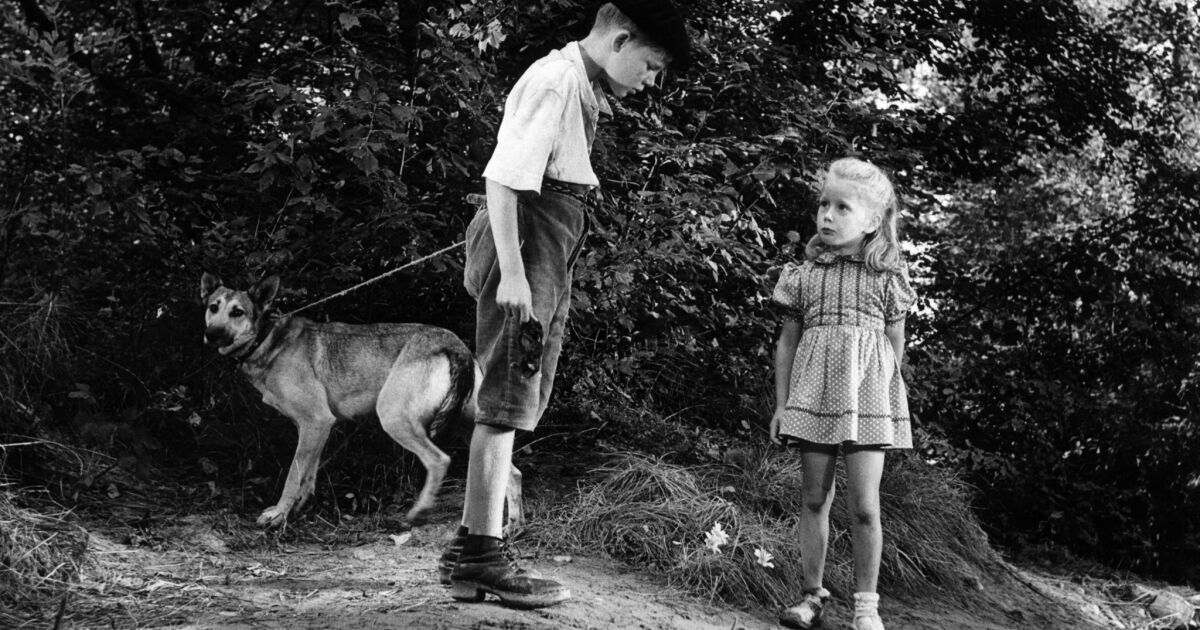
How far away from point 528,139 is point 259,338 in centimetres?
247

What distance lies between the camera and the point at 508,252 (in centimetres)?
357

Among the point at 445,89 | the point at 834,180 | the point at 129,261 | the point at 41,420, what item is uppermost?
the point at 445,89

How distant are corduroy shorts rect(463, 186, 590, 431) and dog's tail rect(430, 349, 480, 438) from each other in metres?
1.72

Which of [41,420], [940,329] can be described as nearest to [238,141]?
A: [41,420]

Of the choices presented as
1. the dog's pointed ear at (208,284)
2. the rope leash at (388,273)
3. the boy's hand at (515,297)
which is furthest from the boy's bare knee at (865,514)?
the dog's pointed ear at (208,284)

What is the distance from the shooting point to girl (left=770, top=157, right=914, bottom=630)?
171 inches

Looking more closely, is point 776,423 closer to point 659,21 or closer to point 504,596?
point 504,596

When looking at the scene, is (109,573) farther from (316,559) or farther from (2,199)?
(2,199)

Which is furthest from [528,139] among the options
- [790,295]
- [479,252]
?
[790,295]

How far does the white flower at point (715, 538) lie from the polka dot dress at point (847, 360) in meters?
0.77

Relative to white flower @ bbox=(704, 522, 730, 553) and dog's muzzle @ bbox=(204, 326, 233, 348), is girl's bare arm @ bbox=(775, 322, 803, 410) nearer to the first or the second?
white flower @ bbox=(704, 522, 730, 553)

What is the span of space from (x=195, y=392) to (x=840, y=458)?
380 cm

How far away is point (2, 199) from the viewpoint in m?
5.91

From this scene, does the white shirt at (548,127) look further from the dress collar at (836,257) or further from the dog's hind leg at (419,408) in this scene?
the dog's hind leg at (419,408)
